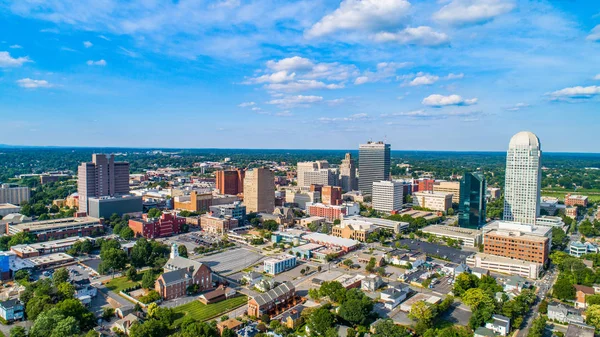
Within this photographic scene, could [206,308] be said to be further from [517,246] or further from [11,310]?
[517,246]

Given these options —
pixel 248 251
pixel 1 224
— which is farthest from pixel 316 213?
pixel 1 224

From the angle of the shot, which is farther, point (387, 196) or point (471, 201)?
point (387, 196)

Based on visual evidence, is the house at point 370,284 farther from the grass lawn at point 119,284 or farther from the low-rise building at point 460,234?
the low-rise building at point 460,234

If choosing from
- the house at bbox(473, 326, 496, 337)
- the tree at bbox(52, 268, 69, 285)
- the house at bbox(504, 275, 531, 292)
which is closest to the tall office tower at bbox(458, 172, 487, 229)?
the house at bbox(504, 275, 531, 292)

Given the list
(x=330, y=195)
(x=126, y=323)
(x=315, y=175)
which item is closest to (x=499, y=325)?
(x=126, y=323)

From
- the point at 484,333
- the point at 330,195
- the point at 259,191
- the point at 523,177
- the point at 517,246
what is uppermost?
the point at 523,177

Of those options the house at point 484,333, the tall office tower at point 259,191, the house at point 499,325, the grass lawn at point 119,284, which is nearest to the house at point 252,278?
the grass lawn at point 119,284
